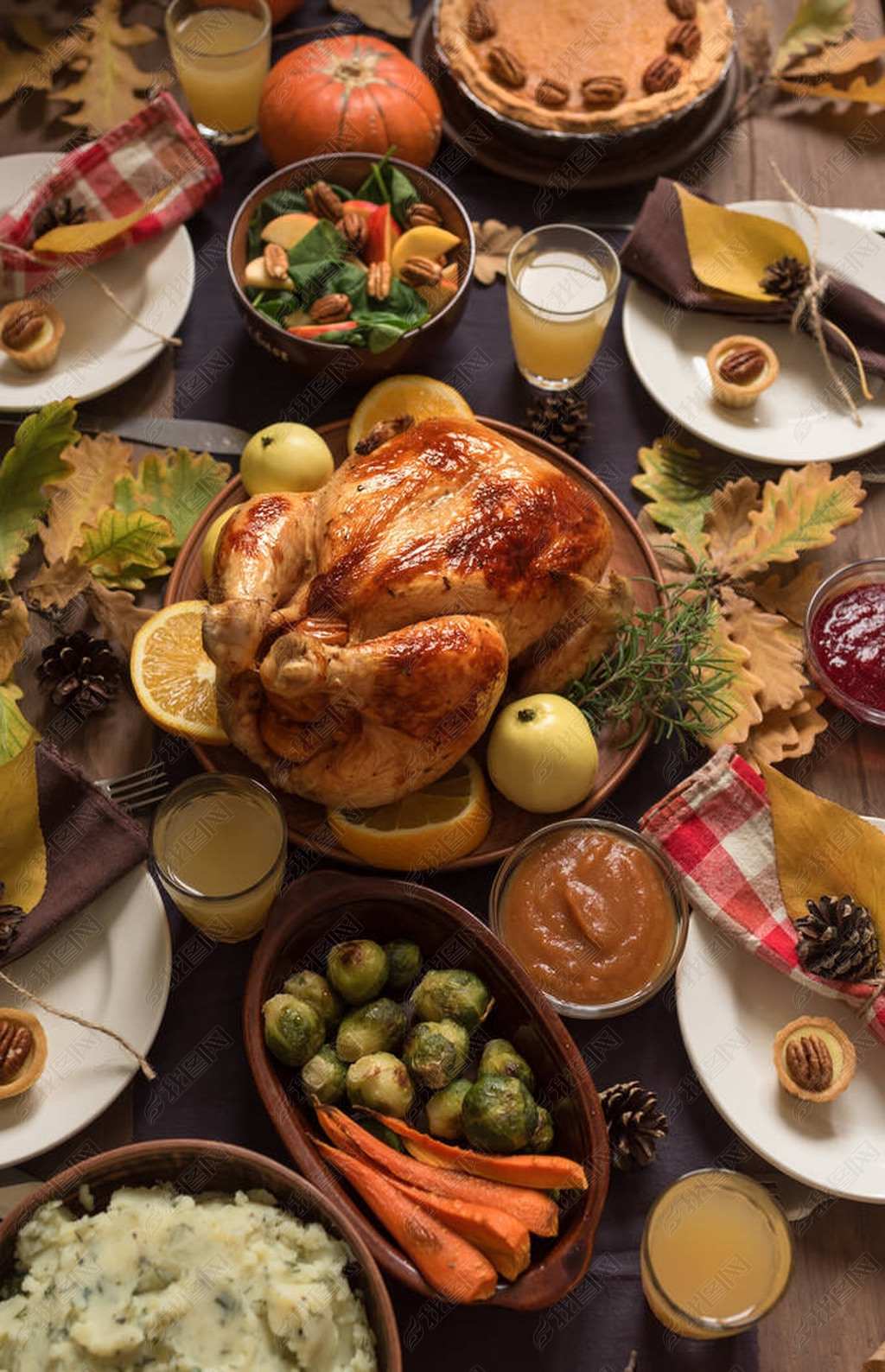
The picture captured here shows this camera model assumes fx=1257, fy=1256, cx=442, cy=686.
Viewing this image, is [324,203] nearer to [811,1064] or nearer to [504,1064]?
[504,1064]

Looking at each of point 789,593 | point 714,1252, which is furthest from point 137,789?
point 789,593

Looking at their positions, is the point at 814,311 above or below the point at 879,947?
above

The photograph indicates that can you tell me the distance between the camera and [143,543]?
9.18 feet

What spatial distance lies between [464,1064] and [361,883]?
376mm

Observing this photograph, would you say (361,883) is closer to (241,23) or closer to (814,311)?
(814,311)

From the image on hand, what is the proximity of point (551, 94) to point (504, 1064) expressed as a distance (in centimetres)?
246

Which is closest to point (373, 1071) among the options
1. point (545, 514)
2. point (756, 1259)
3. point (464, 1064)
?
point (464, 1064)

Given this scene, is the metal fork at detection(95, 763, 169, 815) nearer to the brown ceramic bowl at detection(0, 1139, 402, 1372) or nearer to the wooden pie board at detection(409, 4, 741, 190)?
the brown ceramic bowl at detection(0, 1139, 402, 1372)

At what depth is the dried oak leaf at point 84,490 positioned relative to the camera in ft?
9.41

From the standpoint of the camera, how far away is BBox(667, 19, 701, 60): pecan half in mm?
3342

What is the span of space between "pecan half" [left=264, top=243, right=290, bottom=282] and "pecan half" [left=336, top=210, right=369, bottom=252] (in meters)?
0.16

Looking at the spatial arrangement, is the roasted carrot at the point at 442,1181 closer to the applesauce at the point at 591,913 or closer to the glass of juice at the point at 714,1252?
the glass of juice at the point at 714,1252

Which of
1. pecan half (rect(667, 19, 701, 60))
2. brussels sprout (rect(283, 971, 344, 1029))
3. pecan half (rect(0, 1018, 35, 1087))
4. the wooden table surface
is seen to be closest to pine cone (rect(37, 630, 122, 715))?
the wooden table surface

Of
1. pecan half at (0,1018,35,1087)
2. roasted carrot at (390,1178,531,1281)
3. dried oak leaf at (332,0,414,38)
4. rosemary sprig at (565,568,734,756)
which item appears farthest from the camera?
dried oak leaf at (332,0,414,38)
